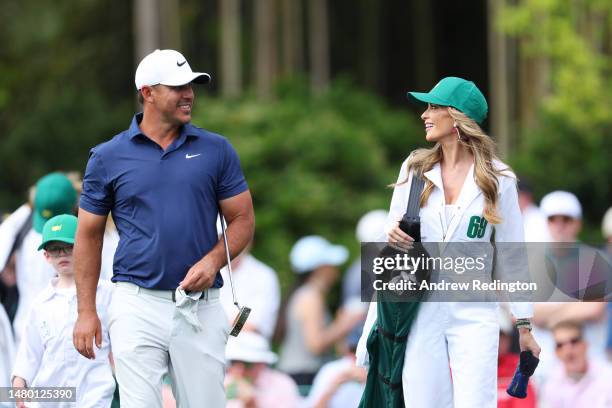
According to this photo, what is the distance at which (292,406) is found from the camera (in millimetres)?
8648

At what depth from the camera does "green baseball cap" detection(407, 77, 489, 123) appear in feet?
21.1

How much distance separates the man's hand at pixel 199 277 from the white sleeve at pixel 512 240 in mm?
1353

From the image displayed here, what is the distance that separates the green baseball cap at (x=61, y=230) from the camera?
22.9 ft

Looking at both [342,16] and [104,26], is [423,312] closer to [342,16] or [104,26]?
[104,26]

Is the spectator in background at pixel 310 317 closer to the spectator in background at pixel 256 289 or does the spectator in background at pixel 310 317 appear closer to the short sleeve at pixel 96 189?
the spectator in background at pixel 256 289

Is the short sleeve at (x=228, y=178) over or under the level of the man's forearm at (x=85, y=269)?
over

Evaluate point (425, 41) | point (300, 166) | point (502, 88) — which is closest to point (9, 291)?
point (300, 166)

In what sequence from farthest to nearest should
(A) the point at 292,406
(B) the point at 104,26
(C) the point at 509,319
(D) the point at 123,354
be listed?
(B) the point at 104,26 < (C) the point at 509,319 < (A) the point at 292,406 < (D) the point at 123,354

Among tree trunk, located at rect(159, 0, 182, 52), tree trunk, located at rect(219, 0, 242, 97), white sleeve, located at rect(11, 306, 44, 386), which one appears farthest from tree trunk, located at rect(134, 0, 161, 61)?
white sleeve, located at rect(11, 306, 44, 386)

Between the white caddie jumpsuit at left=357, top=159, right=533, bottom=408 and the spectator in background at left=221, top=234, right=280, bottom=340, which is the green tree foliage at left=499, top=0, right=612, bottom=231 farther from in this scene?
the white caddie jumpsuit at left=357, top=159, right=533, bottom=408

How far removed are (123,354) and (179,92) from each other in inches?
49.0

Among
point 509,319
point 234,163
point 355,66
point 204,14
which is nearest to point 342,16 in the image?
point 355,66

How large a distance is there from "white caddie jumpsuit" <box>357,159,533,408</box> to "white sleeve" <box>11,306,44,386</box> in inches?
76.4

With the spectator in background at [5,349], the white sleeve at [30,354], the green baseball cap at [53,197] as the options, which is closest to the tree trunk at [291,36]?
the green baseball cap at [53,197]
